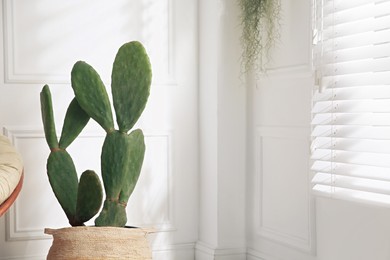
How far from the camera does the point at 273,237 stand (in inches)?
128

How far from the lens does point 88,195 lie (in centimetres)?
267

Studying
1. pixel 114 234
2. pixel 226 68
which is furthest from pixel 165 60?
pixel 114 234

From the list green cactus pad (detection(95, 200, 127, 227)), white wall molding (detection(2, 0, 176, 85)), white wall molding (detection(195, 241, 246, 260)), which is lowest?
white wall molding (detection(195, 241, 246, 260))

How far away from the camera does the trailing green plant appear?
2664 mm

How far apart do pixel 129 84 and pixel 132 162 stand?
33cm

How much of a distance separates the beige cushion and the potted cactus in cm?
16

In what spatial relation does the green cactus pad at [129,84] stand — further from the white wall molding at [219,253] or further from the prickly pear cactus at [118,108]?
the white wall molding at [219,253]

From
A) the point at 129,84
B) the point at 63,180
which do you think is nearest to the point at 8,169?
the point at 63,180

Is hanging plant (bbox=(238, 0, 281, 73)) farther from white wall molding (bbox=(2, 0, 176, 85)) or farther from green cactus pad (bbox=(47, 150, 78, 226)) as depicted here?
green cactus pad (bbox=(47, 150, 78, 226))

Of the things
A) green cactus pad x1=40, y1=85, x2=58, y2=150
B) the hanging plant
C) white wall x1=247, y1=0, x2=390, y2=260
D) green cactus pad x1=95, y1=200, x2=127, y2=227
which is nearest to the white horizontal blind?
white wall x1=247, y1=0, x2=390, y2=260

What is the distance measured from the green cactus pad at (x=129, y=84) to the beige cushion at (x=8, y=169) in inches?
17.9

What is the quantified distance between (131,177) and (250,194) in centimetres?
96

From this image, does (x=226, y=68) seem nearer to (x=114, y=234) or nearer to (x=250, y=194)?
(x=250, y=194)

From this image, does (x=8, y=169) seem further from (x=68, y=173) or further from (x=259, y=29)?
(x=259, y=29)
